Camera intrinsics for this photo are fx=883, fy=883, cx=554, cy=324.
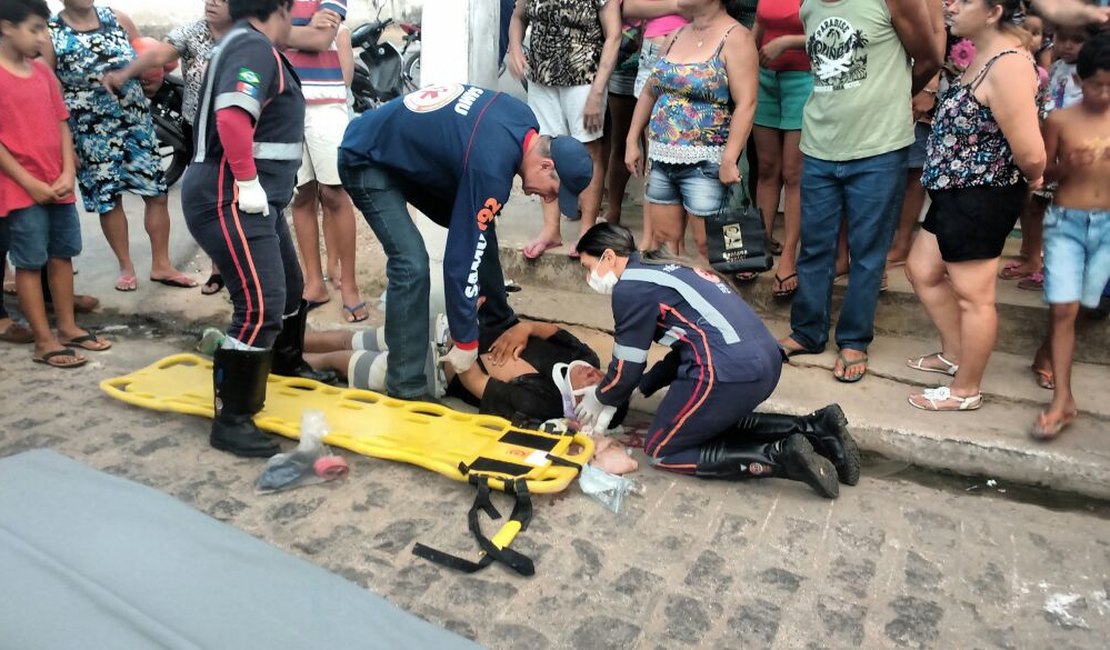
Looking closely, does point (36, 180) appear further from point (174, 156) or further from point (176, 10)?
point (176, 10)

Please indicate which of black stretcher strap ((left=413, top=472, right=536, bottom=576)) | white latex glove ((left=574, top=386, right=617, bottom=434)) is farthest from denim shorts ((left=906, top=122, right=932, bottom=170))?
black stretcher strap ((left=413, top=472, right=536, bottom=576))

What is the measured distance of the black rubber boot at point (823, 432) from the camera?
11.2 feet

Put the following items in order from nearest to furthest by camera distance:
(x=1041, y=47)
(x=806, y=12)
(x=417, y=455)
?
(x=417, y=455)
(x=806, y=12)
(x=1041, y=47)

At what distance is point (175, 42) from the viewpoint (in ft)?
16.9

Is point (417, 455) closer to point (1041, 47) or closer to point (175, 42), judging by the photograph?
point (175, 42)

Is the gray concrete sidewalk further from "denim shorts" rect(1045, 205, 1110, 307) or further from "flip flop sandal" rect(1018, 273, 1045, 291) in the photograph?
"denim shorts" rect(1045, 205, 1110, 307)

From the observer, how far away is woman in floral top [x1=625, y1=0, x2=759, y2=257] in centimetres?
421

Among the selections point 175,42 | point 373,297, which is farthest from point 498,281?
point 175,42

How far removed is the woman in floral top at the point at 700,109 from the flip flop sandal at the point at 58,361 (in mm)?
3041

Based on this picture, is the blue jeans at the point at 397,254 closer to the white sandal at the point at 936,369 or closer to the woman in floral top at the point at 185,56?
the woman in floral top at the point at 185,56

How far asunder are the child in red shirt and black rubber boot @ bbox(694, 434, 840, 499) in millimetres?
3216

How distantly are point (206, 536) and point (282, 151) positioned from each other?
179 cm

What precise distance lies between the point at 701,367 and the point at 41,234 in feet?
11.1

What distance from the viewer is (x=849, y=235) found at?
4109mm
